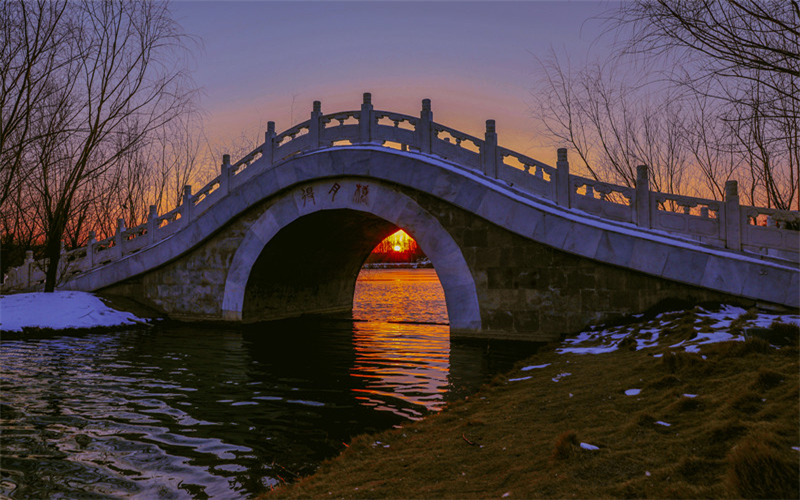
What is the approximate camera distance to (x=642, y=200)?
1120 centimetres

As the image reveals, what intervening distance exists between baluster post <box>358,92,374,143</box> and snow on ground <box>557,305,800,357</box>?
24.0 feet

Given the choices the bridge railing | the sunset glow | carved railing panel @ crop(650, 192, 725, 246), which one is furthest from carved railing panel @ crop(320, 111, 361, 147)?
the sunset glow

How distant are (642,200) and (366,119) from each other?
711 cm

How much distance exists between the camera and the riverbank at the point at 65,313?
14016mm

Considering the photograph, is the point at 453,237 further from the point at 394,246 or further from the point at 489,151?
the point at 394,246

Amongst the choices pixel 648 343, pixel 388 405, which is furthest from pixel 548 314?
pixel 388 405

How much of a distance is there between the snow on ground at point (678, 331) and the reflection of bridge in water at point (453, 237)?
0.72 meters

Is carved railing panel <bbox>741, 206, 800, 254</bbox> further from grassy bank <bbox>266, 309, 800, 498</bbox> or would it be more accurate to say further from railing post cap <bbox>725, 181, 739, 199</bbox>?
grassy bank <bbox>266, 309, 800, 498</bbox>

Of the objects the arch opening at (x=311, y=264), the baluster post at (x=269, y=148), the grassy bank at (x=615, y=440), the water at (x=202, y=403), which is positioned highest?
the baluster post at (x=269, y=148)

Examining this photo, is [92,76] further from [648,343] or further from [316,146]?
[648,343]

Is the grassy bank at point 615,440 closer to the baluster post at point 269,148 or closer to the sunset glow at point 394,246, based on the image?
the baluster post at point 269,148

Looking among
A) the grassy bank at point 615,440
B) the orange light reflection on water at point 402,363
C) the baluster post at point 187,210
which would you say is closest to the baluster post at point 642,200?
the orange light reflection on water at point 402,363

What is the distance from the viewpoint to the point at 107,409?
6.71m

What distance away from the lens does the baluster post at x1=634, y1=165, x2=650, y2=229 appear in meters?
11.1
